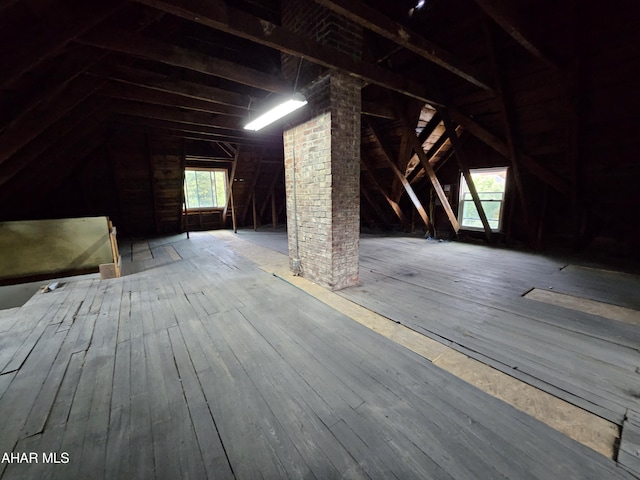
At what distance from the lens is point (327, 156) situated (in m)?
3.08

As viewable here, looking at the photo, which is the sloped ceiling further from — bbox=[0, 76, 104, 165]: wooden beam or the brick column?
the brick column

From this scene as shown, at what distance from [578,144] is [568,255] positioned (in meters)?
2.26

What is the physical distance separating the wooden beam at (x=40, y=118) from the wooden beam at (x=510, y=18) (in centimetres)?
469

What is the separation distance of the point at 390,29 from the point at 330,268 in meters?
2.70

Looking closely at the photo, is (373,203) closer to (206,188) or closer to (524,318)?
(524,318)

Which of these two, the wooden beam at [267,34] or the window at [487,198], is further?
the window at [487,198]

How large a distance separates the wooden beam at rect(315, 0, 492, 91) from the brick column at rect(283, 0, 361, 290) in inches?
20.9

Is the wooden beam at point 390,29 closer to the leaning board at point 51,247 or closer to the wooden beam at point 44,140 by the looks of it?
the wooden beam at point 44,140

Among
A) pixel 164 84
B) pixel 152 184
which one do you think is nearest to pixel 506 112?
pixel 164 84

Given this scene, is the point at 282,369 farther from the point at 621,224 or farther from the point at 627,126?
the point at 621,224

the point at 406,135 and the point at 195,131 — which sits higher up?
the point at 195,131

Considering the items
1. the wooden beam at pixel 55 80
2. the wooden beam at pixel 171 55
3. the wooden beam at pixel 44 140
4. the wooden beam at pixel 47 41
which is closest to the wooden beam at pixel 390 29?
the wooden beam at pixel 171 55

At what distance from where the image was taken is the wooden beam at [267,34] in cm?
193

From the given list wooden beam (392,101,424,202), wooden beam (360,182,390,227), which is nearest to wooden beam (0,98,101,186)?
wooden beam (392,101,424,202)
